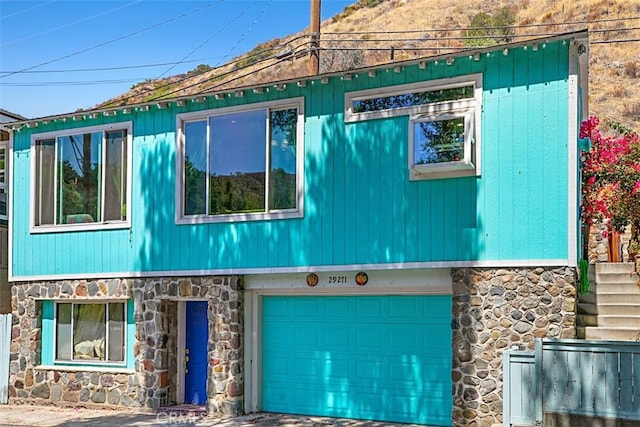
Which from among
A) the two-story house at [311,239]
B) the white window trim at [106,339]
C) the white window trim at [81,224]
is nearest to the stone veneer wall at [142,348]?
the two-story house at [311,239]

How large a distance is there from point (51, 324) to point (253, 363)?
4.51m

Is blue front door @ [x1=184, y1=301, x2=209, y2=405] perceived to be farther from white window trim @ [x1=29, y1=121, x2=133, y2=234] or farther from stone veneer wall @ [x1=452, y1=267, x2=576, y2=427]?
stone veneer wall @ [x1=452, y1=267, x2=576, y2=427]

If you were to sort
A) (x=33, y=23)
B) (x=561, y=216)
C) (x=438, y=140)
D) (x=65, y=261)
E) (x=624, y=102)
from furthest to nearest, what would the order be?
(x=624, y=102), (x=33, y=23), (x=65, y=261), (x=438, y=140), (x=561, y=216)

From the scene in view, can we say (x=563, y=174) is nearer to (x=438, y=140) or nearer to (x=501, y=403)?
(x=438, y=140)

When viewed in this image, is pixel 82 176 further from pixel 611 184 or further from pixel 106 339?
pixel 611 184

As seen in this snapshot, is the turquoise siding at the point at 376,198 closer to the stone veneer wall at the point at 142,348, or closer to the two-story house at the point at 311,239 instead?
the two-story house at the point at 311,239

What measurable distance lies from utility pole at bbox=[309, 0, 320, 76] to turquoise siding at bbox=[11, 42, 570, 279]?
3.94 meters

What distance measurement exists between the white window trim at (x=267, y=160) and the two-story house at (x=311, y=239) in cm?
4

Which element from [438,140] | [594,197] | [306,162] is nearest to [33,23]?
[306,162]

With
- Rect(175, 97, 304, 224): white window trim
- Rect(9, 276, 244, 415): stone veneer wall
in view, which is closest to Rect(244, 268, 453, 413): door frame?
Rect(9, 276, 244, 415): stone veneer wall

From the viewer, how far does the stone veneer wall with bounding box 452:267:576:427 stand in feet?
34.4

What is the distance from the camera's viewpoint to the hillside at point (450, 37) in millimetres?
32375

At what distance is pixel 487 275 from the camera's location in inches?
433

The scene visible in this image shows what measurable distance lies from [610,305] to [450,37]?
1166 inches
